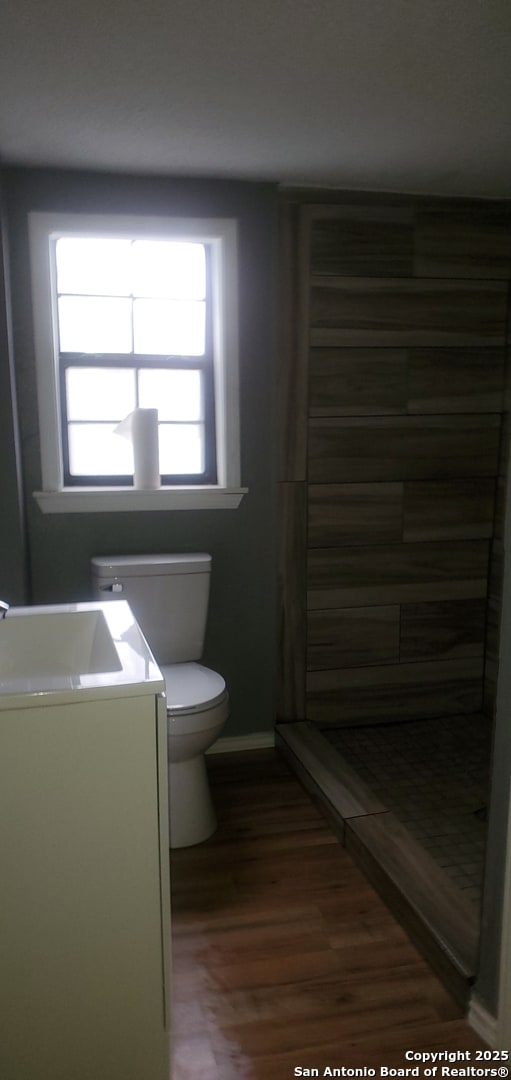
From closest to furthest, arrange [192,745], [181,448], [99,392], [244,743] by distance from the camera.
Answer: [192,745]
[99,392]
[181,448]
[244,743]

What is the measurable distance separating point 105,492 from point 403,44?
1703 mm

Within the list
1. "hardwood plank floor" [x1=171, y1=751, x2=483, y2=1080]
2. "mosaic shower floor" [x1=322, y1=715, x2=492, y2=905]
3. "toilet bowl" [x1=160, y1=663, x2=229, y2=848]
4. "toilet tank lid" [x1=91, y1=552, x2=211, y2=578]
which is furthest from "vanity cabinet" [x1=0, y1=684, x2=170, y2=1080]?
"toilet tank lid" [x1=91, y1=552, x2=211, y2=578]

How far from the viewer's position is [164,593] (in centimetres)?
274

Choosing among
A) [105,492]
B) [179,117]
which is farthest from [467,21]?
[105,492]

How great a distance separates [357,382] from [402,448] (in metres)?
0.33

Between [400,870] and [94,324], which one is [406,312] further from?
[400,870]

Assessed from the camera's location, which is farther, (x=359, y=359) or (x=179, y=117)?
(x=359, y=359)

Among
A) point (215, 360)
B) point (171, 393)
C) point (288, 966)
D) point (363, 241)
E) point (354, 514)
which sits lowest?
point (288, 966)

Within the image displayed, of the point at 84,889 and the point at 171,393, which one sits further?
the point at 171,393

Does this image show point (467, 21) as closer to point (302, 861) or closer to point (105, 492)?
point (105, 492)

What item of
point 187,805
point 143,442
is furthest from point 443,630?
point 143,442

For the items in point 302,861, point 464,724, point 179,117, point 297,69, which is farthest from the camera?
point 464,724

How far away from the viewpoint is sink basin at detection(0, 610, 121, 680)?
1.91 metres

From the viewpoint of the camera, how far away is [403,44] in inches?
66.0
